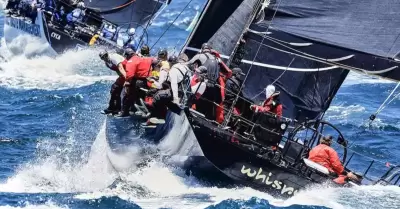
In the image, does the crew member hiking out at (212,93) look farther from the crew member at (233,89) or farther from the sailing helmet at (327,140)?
the sailing helmet at (327,140)

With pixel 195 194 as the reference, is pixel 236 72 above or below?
above

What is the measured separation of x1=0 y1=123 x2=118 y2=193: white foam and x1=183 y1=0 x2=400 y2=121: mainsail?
3142mm

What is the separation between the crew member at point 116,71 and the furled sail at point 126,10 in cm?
1571

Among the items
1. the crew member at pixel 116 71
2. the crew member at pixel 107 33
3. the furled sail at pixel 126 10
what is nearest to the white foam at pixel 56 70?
the crew member at pixel 107 33

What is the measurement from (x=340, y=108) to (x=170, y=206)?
1460 cm

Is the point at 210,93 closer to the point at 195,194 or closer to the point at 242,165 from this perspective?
the point at 242,165

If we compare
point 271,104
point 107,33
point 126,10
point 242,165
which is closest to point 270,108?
point 271,104

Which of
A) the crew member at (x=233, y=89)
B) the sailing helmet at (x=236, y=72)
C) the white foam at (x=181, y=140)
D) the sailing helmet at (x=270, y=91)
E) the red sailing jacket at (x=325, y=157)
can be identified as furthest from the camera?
the sailing helmet at (x=236, y=72)

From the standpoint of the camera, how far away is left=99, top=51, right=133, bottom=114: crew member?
17.7 m

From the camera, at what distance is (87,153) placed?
64.2 feet

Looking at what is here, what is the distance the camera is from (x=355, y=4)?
1803cm

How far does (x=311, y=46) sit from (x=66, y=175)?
17.2 ft

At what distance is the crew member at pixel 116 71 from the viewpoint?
17.7m

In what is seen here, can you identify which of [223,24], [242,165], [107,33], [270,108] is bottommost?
[107,33]
